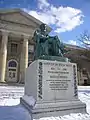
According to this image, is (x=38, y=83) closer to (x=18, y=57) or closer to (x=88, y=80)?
(x=18, y=57)

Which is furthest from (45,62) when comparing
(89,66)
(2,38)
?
(89,66)

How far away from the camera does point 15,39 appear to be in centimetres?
2450

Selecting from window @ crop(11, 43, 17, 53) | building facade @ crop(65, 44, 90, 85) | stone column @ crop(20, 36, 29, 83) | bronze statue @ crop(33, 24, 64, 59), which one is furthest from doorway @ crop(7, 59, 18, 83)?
bronze statue @ crop(33, 24, 64, 59)

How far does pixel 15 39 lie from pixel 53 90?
21726mm

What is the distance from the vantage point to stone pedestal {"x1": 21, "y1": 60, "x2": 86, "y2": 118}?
371 cm

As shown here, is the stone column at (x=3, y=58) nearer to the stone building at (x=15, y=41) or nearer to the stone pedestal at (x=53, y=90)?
the stone building at (x=15, y=41)

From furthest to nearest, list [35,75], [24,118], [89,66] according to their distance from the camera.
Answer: [89,66] → [35,75] → [24,118]

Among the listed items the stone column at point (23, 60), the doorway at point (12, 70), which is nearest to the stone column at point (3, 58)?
the stone column at point (23, 60)

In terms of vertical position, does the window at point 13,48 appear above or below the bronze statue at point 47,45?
above

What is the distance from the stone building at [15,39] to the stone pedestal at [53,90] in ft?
54.7

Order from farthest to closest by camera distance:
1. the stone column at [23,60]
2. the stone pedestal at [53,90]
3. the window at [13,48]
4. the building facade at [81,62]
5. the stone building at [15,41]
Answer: the building facade at [81,62] → the window at [13,48] → the stone column at [23,60] → the stone building at [15,41] → the stone pedestal at [53,90]

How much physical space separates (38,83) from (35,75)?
305 millimetres

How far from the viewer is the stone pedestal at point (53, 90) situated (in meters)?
3.71

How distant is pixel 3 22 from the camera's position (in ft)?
70.5
